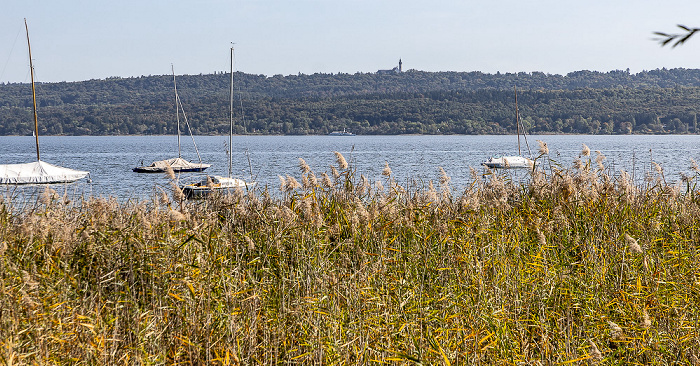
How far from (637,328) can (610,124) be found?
141093mm

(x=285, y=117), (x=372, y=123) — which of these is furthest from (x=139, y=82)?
(x=372, y=123)

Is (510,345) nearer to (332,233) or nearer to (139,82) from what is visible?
(332,233)

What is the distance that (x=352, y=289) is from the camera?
689cm

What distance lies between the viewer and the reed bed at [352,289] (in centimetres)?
600

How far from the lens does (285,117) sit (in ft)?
543

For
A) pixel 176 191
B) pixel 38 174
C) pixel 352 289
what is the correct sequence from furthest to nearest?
pixel 38 174 → pixel 176 191 → pixel 352 289

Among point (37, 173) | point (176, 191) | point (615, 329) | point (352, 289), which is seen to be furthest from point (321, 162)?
point (615, 329)

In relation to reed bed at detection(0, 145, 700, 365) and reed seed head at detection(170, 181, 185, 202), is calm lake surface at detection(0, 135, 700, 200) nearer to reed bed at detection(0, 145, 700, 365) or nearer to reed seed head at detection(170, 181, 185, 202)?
reed seed head at detection(170, 181, 185, 202)

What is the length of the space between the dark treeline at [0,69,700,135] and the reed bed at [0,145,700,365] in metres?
131

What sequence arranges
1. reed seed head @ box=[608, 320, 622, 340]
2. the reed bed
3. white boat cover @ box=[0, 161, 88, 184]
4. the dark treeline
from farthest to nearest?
the dark treeline
white boat cover @ box=[0, 161, 88, 184]
the reed bed
reed seed head @ box=[608, 320, 622, 340]

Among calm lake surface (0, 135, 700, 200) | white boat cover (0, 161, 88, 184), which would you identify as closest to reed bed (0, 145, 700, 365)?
calm lake surface (0, 135, 700, 200)

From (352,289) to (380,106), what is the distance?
532ft

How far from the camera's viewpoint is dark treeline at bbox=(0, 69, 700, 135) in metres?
141

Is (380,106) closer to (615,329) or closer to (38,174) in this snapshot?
(38,174)
